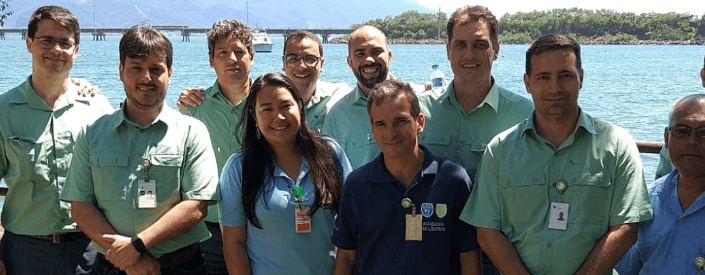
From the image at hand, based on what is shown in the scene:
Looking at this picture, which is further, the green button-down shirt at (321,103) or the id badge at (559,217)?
the green button-down shirt at (321,103)

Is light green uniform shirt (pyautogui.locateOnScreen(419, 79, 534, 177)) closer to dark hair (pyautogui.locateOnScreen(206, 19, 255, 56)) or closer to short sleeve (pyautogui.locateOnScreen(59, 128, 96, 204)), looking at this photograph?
dark hair (pyautogui.locateOnScreen(206, 19, 255, 56))

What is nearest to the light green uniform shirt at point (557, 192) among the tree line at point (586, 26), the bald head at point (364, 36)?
the bald head at point (364, 36)

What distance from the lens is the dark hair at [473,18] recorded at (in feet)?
12.8

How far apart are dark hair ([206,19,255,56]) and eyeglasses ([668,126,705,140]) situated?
241 cm

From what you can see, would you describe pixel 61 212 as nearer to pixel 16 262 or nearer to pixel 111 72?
pixel 16 262

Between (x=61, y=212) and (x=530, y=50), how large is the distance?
251 centimetres

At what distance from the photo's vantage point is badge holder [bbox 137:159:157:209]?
11.8 ft

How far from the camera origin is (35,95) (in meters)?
4.04

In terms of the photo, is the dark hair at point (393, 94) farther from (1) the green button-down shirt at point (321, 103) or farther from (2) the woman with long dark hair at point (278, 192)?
(1) the green button-down shirt at point (321, 103)

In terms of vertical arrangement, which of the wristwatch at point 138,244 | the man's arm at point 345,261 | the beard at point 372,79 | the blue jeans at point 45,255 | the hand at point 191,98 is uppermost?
the beard at point 372,79

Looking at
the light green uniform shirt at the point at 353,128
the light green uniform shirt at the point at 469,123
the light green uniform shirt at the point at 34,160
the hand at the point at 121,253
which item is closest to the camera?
the hand at the point at 121,253

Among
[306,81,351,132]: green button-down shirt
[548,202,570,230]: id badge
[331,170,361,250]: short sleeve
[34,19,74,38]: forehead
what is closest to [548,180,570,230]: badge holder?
[548,202,570,230]: id badge

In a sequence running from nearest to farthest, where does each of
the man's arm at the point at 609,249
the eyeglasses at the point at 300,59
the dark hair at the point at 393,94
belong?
the man's arm at the point at 609,249, the dark hair at the point at 393,94, the eyeglasses at the point at 300,59

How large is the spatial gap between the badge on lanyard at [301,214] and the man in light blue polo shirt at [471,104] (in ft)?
2.46
